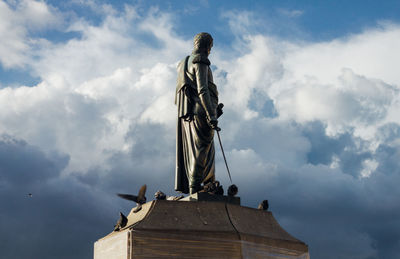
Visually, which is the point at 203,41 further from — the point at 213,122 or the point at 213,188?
the point at 213,188

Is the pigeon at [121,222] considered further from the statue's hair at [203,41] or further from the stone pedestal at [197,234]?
the statue's hair at [203,41]

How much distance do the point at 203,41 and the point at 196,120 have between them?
2412 millimetres

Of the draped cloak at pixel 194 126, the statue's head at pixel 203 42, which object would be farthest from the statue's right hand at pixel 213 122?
the statue's head at pixel 203 42

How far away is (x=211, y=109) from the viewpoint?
1609 centimetres

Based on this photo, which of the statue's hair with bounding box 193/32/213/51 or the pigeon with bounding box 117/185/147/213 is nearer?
the pigeon with bounding box 117/185/147/213

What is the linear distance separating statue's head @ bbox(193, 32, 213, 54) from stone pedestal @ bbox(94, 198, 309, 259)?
Answer: 15.0 feet

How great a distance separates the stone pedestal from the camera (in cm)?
1335

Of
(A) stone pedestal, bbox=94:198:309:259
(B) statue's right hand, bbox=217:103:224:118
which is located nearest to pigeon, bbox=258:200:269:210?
(A) stone pedestal, bbox=94:198:309:259

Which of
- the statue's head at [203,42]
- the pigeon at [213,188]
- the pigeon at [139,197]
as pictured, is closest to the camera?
the pigeon at [139,197]

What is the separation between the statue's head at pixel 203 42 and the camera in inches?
667

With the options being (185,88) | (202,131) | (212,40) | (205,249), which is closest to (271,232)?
(205,249)

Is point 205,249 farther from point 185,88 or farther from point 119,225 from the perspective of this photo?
point 185,88

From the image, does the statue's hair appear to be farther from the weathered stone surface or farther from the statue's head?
the weathered stone surface

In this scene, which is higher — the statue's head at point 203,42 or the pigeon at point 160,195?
the statue's head at point 203,42
